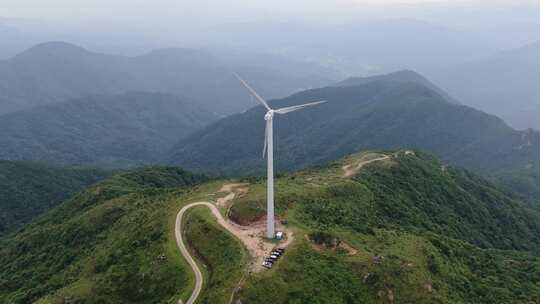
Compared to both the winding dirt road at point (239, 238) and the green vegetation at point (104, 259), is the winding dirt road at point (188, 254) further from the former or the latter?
the green vegetation at point (104, 259)

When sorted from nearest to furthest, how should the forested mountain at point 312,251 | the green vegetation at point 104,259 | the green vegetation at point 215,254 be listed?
the green vegetation at point 215,254, the forested mountain at point 312,251, the green vegetation at point 104,259

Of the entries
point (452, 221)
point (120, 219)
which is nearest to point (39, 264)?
point (120, 219)

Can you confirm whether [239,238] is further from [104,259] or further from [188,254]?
[104,259]

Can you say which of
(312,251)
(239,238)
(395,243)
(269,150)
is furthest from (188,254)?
(395,243)

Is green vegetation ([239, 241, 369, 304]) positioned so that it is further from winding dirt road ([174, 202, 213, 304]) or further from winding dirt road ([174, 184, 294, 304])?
winding dirt road ([174, 202, 213, 304])

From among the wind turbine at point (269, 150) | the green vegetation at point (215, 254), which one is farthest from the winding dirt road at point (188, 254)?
the wind turbine at point (269, 150)

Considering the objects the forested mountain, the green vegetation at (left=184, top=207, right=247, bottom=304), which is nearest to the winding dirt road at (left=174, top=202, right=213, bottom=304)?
the green vegetation at (left=184, top=207, right=247, bottom=304)
